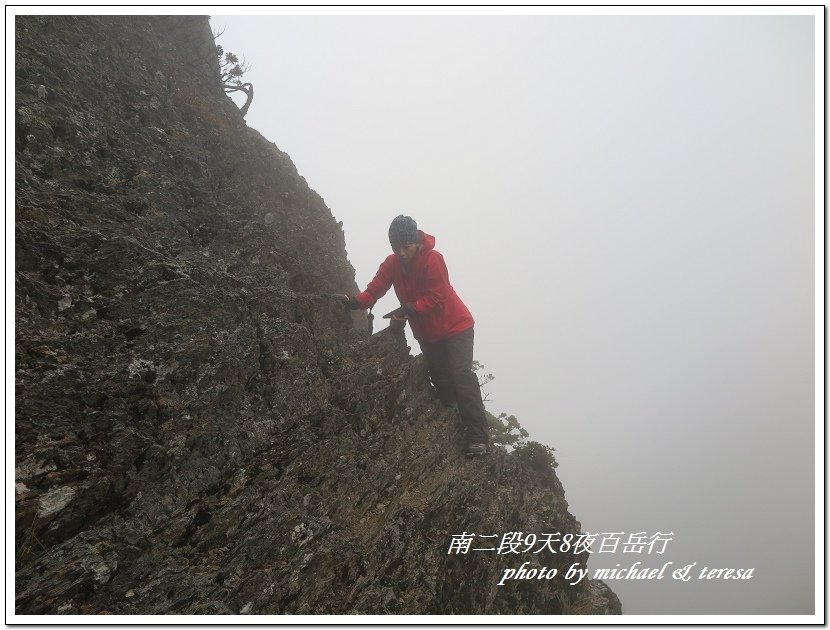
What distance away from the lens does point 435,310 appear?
9.34 m

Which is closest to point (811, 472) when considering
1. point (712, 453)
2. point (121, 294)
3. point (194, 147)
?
point (121, 294)

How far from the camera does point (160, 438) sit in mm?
5719

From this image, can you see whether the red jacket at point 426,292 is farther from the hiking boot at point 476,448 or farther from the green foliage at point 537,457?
the green foliage at point 537,457

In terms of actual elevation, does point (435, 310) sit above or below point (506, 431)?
above

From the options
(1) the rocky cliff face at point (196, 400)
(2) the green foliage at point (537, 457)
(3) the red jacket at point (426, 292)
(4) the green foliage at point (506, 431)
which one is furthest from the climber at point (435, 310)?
(4) the green foliage at point (506, 431)

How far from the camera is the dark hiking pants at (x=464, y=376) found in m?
9.41

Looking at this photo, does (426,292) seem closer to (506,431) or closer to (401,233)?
(401,233)

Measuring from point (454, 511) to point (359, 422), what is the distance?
8.45ft

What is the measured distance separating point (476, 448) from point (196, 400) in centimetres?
591

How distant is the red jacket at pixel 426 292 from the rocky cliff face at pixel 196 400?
920mm

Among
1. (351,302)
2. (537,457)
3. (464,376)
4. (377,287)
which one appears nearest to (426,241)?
(377,287)

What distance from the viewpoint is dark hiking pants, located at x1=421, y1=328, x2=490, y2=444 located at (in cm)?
941

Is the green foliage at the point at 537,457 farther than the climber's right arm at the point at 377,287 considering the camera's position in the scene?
Yes

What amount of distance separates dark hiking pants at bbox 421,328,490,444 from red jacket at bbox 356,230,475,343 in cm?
26
